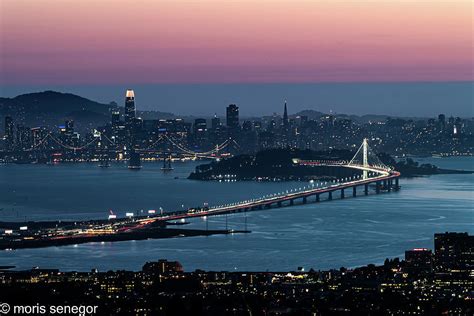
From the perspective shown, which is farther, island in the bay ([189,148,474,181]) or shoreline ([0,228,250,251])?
island in the bay ([189,148,474,181])

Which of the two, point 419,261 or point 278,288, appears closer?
point 278,288

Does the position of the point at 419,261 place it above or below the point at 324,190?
below

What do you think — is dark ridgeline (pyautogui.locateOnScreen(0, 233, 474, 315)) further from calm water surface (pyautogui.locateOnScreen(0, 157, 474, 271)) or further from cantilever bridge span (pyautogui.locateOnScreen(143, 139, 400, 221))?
cantilever bridge span (pyautogui.locateOnScreen(143, 139, 400, 221))

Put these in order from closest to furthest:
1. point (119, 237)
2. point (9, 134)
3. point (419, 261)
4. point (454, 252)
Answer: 1. point (419, 261)
2. point (454, 252)
3. point (119, 237)
4. point (9, 134)

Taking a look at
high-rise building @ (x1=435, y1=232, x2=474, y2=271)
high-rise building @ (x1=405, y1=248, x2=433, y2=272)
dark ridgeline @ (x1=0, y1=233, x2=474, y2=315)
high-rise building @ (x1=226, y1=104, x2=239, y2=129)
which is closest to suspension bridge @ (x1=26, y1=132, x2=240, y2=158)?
high-rise building @ (x1=226, y1=104, x2=239, y2=129)

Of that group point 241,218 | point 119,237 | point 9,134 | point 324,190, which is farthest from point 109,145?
point 119,237

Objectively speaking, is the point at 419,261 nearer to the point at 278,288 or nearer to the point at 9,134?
the point at 278,288

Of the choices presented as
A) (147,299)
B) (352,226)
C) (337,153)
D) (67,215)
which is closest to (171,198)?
(67,215)
